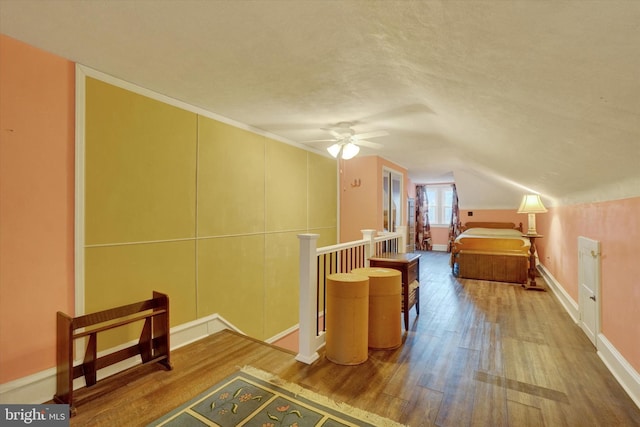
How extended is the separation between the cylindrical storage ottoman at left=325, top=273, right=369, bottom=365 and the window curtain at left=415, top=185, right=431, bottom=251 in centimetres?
818

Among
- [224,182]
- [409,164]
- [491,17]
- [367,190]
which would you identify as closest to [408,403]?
[491,17]

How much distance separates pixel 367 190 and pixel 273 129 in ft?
7.87

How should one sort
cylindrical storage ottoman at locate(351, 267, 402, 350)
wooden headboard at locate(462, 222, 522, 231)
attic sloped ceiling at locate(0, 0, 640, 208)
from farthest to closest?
wooden headboard at locate(462, 222, 522, 231) → cylindrical storage ottoman at locate(351, 267, 402, 350) → attic sloped ceiling at locate(0, 0, 640, 208)

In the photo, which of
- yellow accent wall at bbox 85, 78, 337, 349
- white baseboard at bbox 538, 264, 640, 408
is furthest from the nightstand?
yellow accent wall at bbox 85, 78, 337, 349

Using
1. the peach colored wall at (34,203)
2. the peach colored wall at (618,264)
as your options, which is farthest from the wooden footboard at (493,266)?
the peach colored wall at (34,203)

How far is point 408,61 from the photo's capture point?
5.56 feet

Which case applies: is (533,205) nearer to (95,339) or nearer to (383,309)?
(383,309)

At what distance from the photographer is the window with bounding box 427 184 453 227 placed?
10023 mm

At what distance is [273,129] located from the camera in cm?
372

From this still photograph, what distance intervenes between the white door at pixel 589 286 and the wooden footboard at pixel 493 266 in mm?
2098

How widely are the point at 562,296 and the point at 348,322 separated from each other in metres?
3.79

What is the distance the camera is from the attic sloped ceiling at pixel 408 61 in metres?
0.97

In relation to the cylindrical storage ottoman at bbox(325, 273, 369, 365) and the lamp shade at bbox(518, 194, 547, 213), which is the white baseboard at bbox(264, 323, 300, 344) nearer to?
the cylindrical storage ottoman at bbox(325, 273, 369, 365)

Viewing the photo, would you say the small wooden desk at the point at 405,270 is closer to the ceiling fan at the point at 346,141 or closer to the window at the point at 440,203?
the ceiling fan at the point at 346,141
